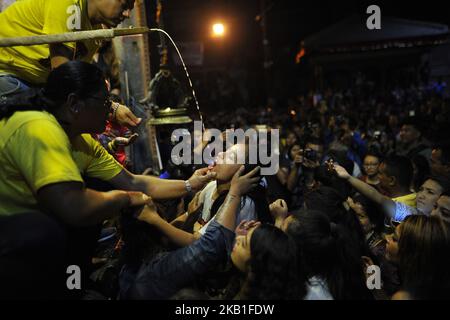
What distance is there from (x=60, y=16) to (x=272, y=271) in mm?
2422

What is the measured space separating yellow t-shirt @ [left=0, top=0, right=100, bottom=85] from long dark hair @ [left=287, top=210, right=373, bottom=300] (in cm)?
223

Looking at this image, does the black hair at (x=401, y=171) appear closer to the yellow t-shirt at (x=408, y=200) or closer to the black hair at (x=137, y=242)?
the yellow t-shirt at (x=408, y=200)

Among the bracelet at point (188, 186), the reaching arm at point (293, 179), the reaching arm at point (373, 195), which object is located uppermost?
the bracelet at point (188, 186)

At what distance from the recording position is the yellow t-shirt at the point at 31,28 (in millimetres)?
3279

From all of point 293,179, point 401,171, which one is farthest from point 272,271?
point 293,179

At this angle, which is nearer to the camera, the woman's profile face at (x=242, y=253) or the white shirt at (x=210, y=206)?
the woman's profile face at (x=242, y=253)

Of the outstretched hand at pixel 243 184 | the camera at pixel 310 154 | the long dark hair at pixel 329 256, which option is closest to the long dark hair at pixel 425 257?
the long dark hair at pixel 329 256

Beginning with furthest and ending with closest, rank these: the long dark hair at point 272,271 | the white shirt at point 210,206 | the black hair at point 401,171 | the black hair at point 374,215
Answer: the black hair at point 401,171 < the black hair at point 374,215 < the white shirt at point 210,206 < the long dark hair at point 272,271

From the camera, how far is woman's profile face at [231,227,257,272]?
2734mm

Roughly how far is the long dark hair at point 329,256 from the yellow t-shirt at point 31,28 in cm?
223

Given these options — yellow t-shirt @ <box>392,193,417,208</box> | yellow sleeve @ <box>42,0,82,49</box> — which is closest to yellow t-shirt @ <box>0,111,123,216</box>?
yellow sleeve @ <box>42,0,82,49</box>
